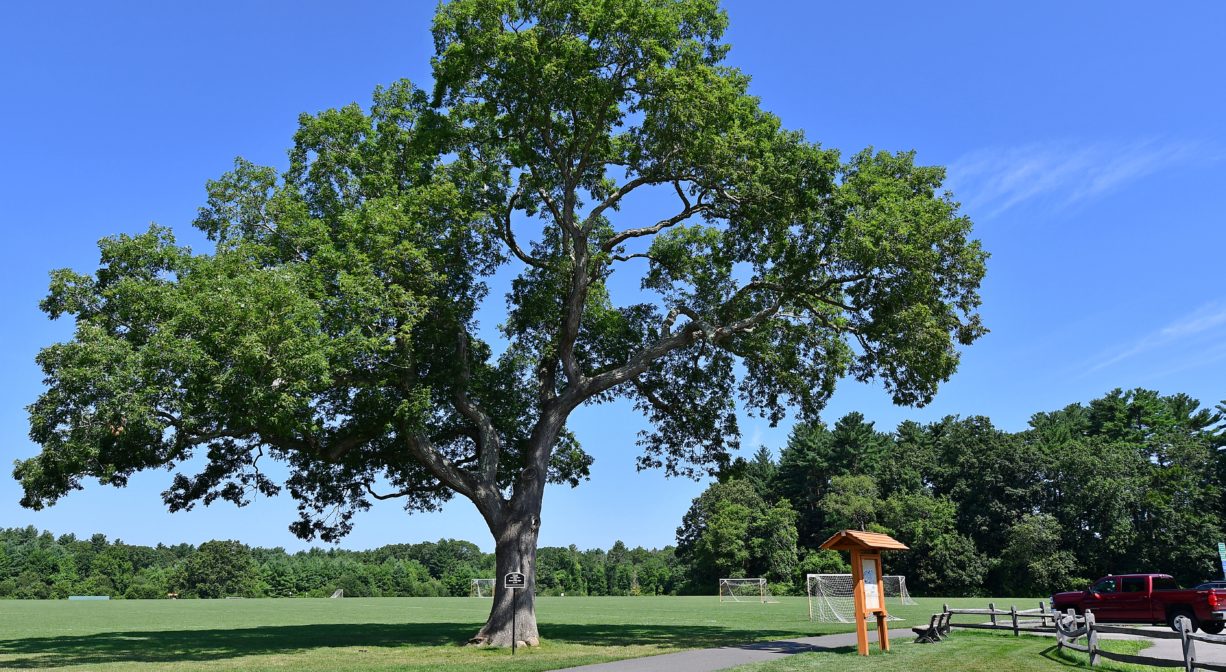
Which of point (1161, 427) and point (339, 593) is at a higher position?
point (1161, 427)

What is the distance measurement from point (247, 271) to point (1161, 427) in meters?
85.0

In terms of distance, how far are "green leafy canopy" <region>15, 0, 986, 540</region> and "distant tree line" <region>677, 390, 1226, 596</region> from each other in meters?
52.4

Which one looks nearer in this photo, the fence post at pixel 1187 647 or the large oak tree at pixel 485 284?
the fence post at pixel 1187 647

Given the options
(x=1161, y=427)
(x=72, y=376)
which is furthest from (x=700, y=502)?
(x=72, y=376)

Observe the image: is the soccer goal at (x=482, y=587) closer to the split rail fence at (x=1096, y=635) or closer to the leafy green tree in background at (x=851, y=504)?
the leafy green tree in background at (x=851, y=504)

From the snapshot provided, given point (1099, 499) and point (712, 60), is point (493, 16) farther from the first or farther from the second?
point (1099, 499)

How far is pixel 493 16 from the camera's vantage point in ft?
64.3

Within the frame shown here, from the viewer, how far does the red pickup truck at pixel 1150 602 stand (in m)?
21.4

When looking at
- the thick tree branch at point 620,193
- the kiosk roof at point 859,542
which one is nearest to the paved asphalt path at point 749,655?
the kiosk roof at point 859,542

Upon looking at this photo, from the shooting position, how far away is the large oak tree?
1689cm

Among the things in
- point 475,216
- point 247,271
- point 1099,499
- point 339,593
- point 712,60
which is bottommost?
point 339,593

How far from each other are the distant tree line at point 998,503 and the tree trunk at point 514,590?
57508 millimetres

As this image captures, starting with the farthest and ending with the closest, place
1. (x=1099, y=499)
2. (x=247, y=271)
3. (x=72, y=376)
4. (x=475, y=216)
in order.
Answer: (x=1099, y=499), (x=475, y=216), (x=247, y=271), (x=72, y=376)

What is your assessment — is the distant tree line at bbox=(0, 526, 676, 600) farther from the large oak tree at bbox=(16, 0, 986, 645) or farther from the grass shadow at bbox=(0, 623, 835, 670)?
the large oak tree at bbox=(16, 0, 986, 645)
